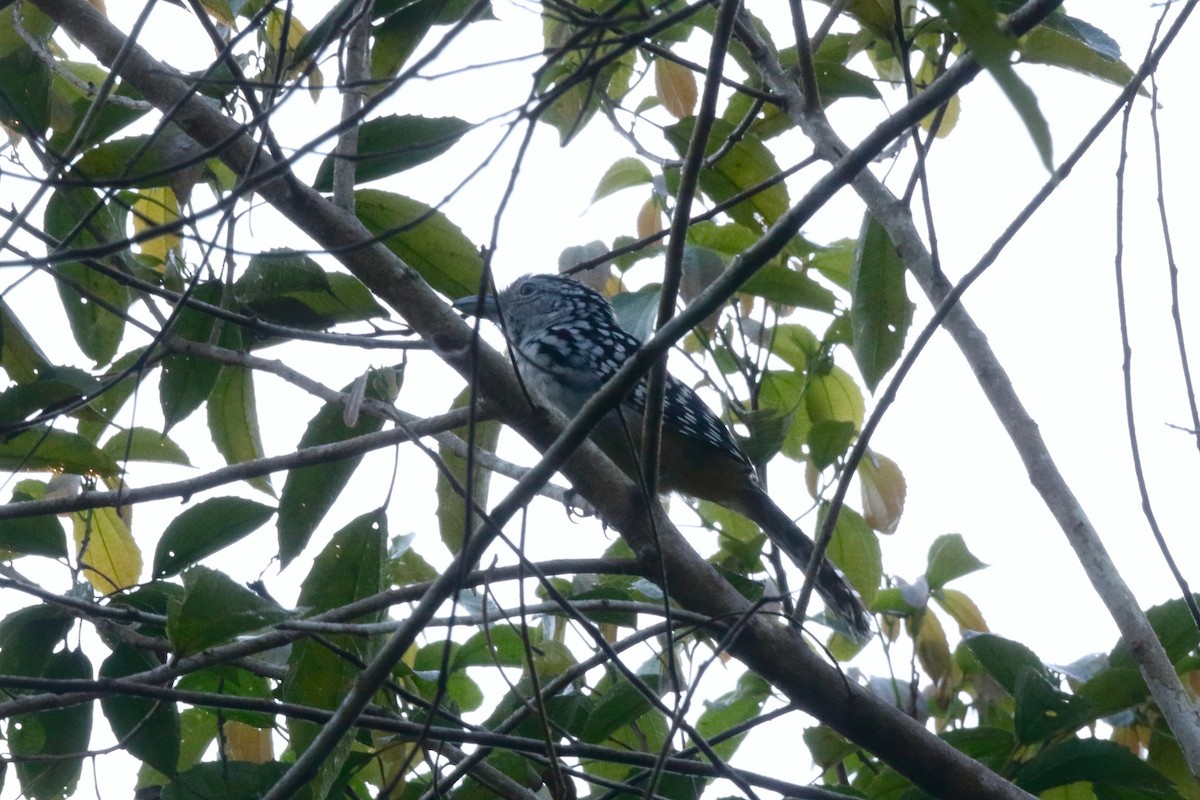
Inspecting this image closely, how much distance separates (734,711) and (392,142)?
1.75 metres

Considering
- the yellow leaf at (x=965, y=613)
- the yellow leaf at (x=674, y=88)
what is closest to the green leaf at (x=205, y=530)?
the yellow leaf at (x=674, y=88)

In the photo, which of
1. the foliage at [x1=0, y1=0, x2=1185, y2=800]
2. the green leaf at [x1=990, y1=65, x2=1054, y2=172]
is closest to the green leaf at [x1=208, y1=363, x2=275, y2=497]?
the foliage at [x1=0, y1=0, x2=1185, y2=800]

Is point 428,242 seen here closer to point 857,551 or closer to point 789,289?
point 789,289

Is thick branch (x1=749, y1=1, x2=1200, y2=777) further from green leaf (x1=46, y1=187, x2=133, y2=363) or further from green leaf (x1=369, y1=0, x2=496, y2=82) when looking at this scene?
green leaf (x1=46, y1=187, x2=133, y2=363)

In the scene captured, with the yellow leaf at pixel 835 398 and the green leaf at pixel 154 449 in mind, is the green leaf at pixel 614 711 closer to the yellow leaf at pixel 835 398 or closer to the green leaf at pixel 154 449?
the green leaf at pixel 154 449

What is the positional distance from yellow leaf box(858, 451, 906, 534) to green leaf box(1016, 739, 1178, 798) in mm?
1137

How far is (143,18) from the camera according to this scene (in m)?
1.80

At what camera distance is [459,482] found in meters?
2.86

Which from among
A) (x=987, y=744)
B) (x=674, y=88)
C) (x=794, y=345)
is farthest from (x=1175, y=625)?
(x=674, y=88)

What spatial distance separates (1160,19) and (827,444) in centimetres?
123

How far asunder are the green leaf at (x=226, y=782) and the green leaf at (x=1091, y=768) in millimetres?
1566

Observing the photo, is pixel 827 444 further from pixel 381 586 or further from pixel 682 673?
pixel 381 586

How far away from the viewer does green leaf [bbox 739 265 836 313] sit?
10.1ft

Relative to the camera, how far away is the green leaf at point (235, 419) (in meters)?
2.86
